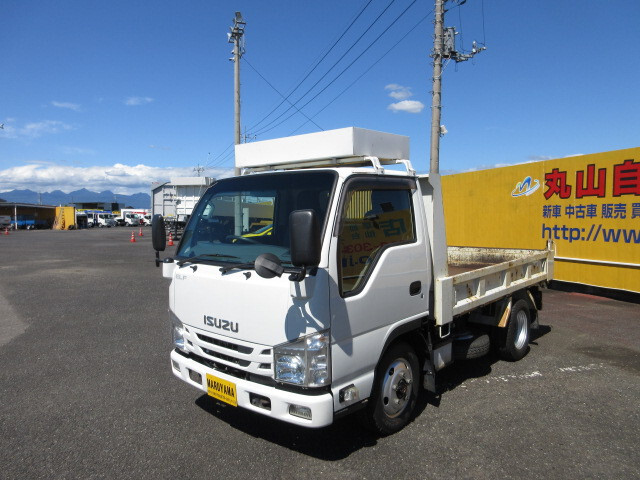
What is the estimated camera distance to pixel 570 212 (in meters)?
9.70

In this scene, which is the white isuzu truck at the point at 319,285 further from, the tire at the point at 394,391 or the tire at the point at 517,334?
the tire at the point at 517,334

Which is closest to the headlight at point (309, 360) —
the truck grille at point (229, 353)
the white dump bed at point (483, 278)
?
the truck grille at point (229, 353)

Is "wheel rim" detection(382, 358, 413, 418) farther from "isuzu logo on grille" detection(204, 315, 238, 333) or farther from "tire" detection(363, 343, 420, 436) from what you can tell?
"isuzu logo on grille" detection(204, 315, 238, 333)

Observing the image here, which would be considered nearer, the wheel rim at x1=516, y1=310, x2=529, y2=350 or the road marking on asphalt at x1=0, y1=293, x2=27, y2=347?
the wheel rim at x1=516, y1=310, x2=529, y2=350

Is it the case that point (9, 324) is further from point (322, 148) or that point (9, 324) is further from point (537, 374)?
point (537, 374)

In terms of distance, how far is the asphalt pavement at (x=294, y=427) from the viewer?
3.10 metres

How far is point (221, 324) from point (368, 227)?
1.30m

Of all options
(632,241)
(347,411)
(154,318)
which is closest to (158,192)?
(154,318)

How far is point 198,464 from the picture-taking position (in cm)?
312

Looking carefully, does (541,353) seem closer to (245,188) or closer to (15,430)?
(245,188)

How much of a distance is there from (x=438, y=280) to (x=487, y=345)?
1406 millimetres

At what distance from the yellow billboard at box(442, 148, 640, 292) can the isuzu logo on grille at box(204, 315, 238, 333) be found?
867 centimetres

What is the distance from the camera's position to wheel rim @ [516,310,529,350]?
5336 mm

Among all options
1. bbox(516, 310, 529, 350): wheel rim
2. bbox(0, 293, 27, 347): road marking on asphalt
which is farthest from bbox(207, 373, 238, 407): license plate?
bbox(0, 293, 27, 347): road marking on asphalt
